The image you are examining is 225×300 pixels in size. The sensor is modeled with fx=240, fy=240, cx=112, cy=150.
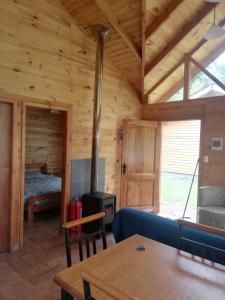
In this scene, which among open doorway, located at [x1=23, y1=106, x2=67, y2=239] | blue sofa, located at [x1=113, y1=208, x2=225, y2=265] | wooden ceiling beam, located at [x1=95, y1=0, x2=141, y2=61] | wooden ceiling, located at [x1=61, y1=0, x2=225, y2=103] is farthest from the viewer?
open doorway, located at [x1=23, y1=106, x2=67, y2=239]

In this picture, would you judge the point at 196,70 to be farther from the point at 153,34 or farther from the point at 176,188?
the point at 176,188

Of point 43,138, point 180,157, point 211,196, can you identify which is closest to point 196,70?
point 211,196

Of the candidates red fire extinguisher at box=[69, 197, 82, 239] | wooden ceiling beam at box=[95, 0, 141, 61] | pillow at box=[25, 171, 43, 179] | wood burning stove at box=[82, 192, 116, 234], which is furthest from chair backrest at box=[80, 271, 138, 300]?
pillow at box=[25, 171, 43, 179]

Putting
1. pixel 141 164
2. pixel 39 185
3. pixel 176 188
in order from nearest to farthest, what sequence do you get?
pixel 39 185 → pixel 141 164 → pixel 176 188

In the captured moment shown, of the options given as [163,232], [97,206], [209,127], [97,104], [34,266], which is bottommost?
[34,266]

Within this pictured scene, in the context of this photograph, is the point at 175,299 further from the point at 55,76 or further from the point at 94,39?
the point at 94,39

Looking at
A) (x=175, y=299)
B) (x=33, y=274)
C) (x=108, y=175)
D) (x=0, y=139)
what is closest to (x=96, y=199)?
(x=108, y=175)

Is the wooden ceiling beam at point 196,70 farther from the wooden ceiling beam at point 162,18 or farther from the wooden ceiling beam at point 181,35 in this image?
the wooden ceiling beam at point 162,18

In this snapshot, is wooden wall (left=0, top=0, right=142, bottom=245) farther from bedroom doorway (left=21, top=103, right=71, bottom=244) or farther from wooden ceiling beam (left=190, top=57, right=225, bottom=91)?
wooden ceiling beam (left=190, top=57, right=225, bottom=91)

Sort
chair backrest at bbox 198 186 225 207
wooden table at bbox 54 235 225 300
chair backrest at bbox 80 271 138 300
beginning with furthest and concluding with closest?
chair backrest at bbox 198 186 225 207 < wooden table at bbox 54 235 225 300 < chair backrest at bbox 80 271 138 300

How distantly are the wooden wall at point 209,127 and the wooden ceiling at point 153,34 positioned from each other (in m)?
0.56

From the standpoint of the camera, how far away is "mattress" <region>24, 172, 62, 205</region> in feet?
14.1

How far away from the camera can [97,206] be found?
12.0 feet

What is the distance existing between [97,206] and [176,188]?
451cm
